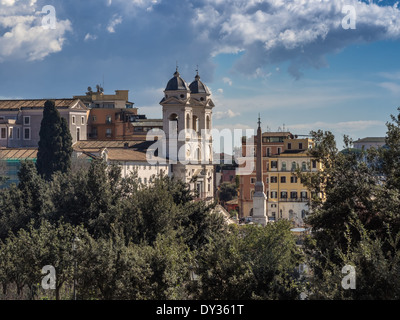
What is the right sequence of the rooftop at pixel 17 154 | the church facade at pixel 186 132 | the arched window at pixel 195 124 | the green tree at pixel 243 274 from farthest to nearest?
the arched window at pixel 195 124
the church facade at pixel 186 132
the rooftop at pixel 17 154
the green tree at pixel 243 274

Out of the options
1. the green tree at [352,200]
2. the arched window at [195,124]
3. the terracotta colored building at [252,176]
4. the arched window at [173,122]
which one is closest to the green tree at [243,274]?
the green tree at [352,200]

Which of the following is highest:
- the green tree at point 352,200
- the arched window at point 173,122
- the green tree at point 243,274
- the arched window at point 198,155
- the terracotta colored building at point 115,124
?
the terracotta colored building at point 115,124

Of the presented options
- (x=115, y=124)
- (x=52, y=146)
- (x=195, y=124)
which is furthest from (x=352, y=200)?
(x=115, y=124)

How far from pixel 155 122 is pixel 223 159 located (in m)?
24.4

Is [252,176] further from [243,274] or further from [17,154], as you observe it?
[243,274]

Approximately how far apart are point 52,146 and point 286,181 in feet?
76.9

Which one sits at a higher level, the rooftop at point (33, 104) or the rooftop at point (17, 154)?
the rooftop at point (33, 104)

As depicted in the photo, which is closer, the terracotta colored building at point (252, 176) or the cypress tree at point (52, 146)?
the cypress tree at point (52, 146)

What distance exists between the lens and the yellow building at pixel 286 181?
68.3 m

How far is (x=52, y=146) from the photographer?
178 feet

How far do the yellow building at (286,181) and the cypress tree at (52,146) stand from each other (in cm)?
2114

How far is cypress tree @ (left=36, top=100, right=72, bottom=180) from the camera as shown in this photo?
53.8 meters

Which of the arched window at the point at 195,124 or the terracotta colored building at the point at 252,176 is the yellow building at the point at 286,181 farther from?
the arched window at the point at 195,124

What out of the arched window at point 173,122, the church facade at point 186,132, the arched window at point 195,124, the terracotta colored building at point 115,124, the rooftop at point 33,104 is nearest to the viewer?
the church facade at point 186,132
